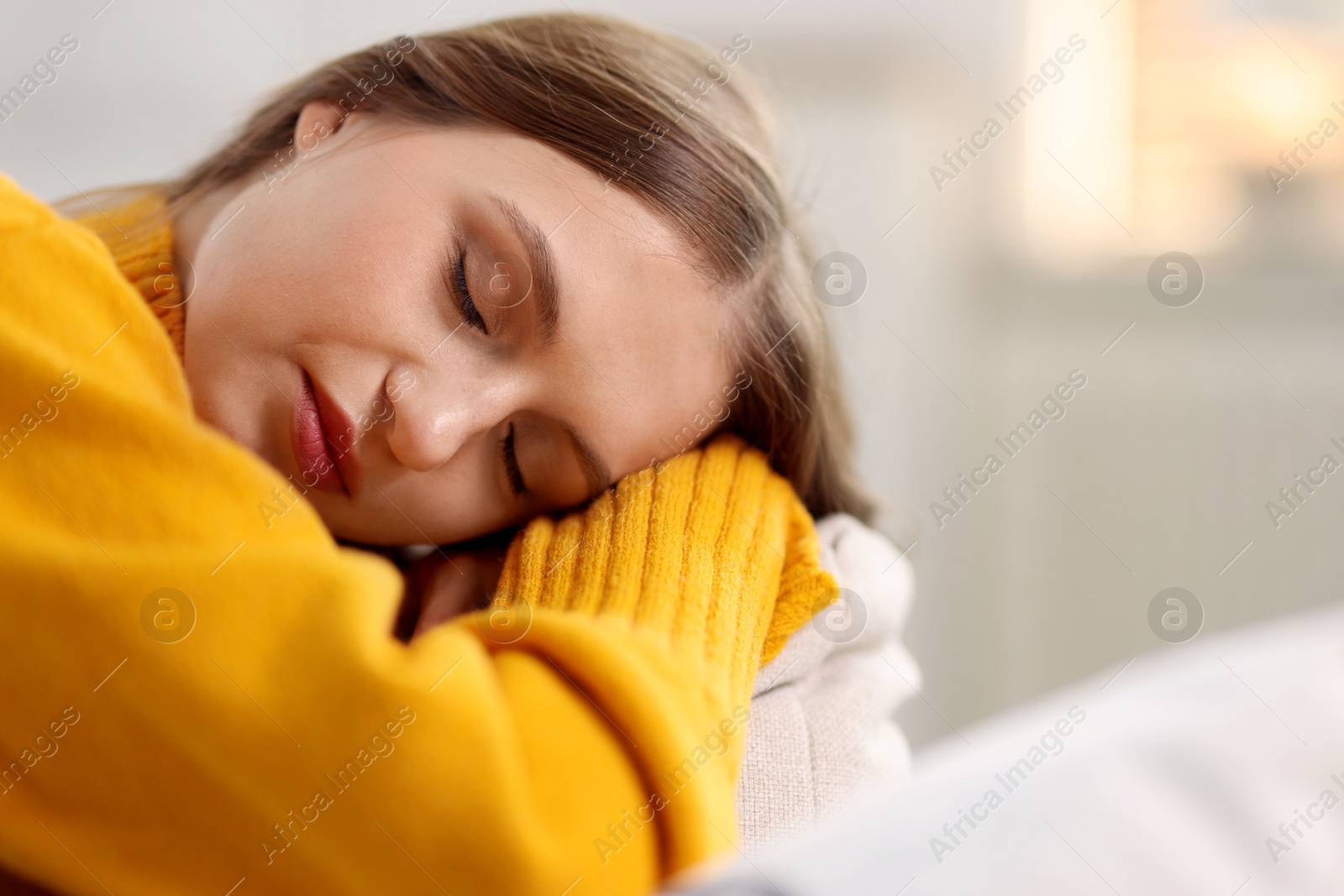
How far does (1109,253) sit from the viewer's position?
153cm

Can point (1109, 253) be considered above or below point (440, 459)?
above

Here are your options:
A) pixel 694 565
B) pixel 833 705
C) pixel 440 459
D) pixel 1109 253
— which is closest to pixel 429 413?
pixel 440 459

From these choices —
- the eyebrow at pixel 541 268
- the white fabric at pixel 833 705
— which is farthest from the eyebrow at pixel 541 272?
the white fabric at pixel 833 705

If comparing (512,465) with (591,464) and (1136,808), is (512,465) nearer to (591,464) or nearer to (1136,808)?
(591,464)

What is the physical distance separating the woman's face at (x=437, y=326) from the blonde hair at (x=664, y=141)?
29 mm

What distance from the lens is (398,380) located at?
60 centimetres

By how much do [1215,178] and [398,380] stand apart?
54.8 inches

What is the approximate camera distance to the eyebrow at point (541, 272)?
0.61 metres

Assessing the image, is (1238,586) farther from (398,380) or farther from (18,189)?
(18,189)

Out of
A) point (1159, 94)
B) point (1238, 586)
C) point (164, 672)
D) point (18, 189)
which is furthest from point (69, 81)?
point (1238, 586)

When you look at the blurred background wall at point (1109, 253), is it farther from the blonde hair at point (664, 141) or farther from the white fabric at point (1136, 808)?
the white fabric at point (1136, 808)

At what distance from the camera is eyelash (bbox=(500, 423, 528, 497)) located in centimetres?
67

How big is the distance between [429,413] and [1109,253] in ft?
4.19

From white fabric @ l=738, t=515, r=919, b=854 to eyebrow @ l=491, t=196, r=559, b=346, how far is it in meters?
0.26
